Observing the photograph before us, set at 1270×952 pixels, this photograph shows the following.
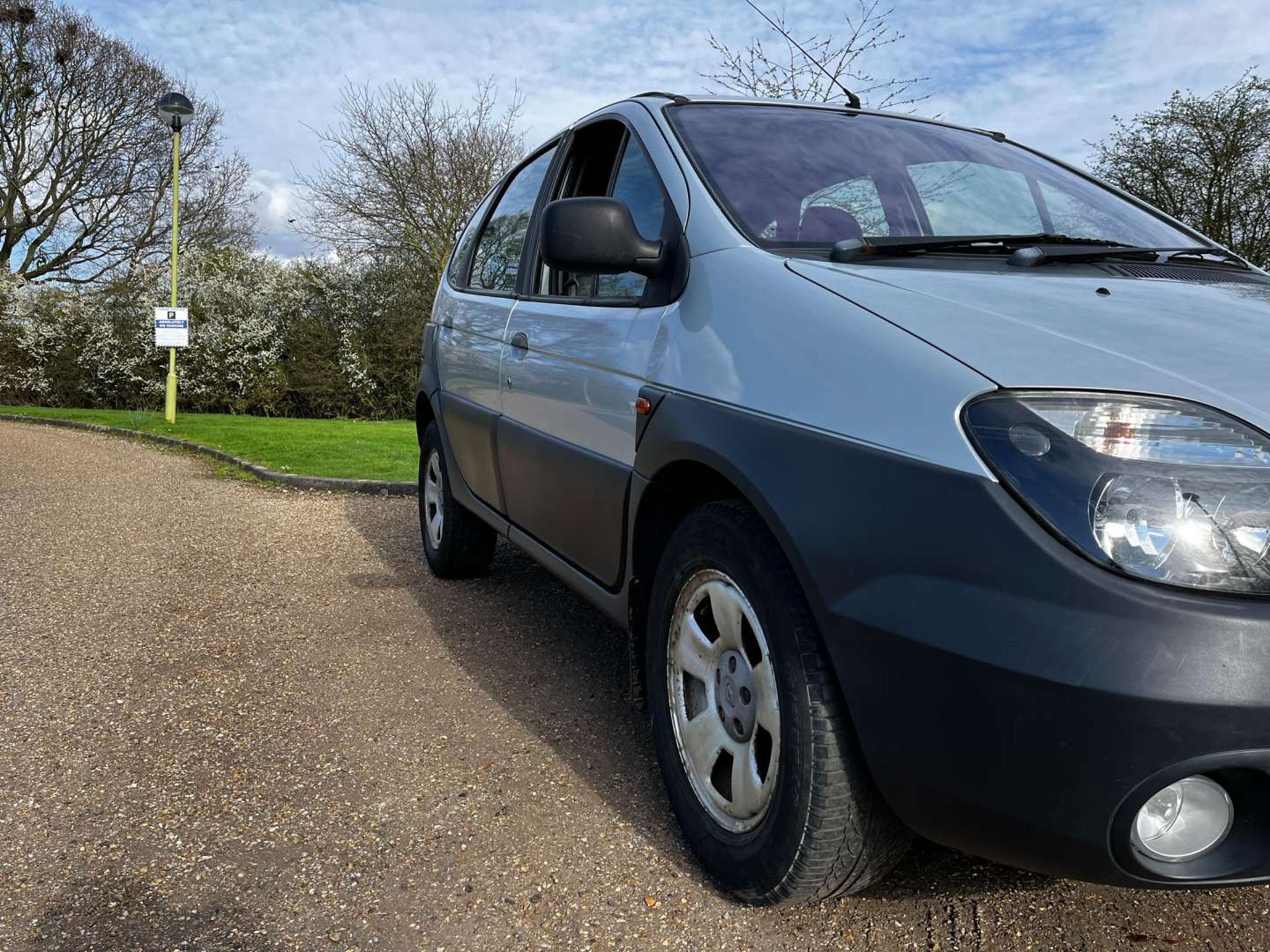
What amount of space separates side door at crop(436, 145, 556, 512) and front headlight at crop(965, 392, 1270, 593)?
2429mm

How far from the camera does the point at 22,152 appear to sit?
78.1 ft

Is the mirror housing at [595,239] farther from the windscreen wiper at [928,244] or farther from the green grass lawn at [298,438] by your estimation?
the green grass lawn at [298,438]

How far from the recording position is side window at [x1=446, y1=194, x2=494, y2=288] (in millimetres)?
4809

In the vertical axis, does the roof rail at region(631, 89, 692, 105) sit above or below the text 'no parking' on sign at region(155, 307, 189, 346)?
above

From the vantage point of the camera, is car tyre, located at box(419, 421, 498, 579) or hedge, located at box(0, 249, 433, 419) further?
hedge, located at box(0, 249, 433, 419)

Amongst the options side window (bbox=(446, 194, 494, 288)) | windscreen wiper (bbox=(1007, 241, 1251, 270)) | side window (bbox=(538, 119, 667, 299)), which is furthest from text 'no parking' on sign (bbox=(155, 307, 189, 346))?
windscreen wiper (bbox=(1007, 241, 1251, 270))

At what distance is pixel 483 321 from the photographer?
4.11m

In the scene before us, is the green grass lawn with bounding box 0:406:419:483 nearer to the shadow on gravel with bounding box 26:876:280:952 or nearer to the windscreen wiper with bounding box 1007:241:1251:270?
the shadow on gravel with bounding box 26:876:280:952

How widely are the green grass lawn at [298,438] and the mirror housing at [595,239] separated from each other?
6.06m

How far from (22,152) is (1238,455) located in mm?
27989

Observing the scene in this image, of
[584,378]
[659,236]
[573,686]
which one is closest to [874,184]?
[659,236]

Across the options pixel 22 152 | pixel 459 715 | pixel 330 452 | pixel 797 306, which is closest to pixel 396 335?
pixel 330 452

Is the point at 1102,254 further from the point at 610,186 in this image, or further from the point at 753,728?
the point at 610,186

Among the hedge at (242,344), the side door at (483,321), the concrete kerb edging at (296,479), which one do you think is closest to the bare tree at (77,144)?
the hedge at (242,344)
